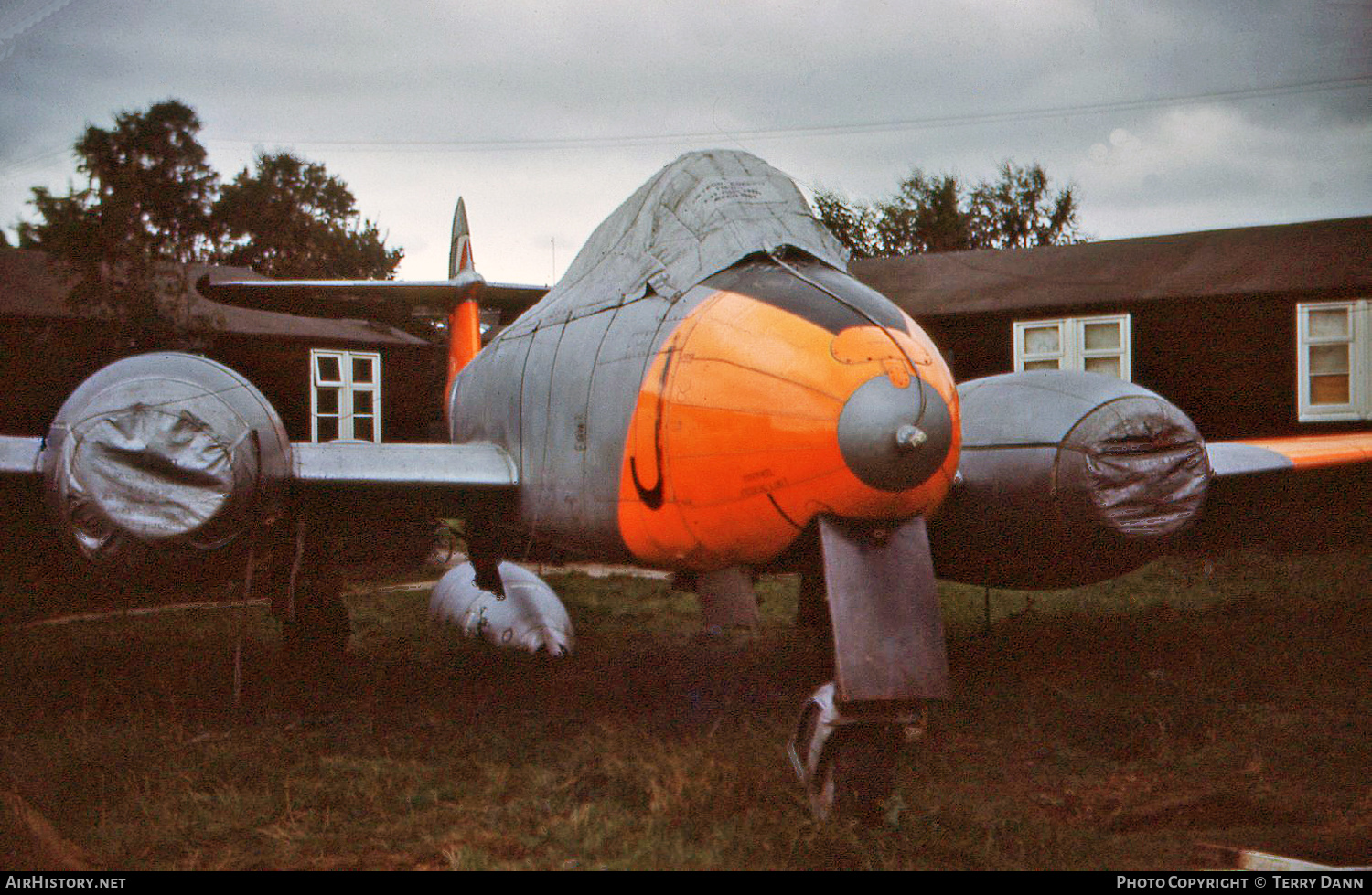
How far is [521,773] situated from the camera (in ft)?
15.4

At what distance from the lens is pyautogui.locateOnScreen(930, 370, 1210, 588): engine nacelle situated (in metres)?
5.34

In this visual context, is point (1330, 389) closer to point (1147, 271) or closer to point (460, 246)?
point (1147, 271)

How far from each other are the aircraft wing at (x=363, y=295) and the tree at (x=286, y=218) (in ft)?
27.8

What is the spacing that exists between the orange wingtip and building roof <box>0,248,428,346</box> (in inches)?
383

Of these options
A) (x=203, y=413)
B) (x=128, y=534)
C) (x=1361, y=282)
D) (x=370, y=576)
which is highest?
(x=1361, y=282)

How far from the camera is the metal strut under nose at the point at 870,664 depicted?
3.79 meters

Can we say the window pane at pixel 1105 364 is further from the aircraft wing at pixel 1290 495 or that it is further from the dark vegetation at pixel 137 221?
the dark vegetation at pixel 137 221

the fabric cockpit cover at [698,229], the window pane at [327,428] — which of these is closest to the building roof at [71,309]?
the window pane at [327,428]

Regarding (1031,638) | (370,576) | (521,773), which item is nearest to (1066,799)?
(521,773)

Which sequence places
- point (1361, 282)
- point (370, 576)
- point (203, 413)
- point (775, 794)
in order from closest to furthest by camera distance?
1. point (775, 794)
2. point (203, 413)
3. point (1361, 282)
4. point (370, 576)

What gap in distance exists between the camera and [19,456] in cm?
545
